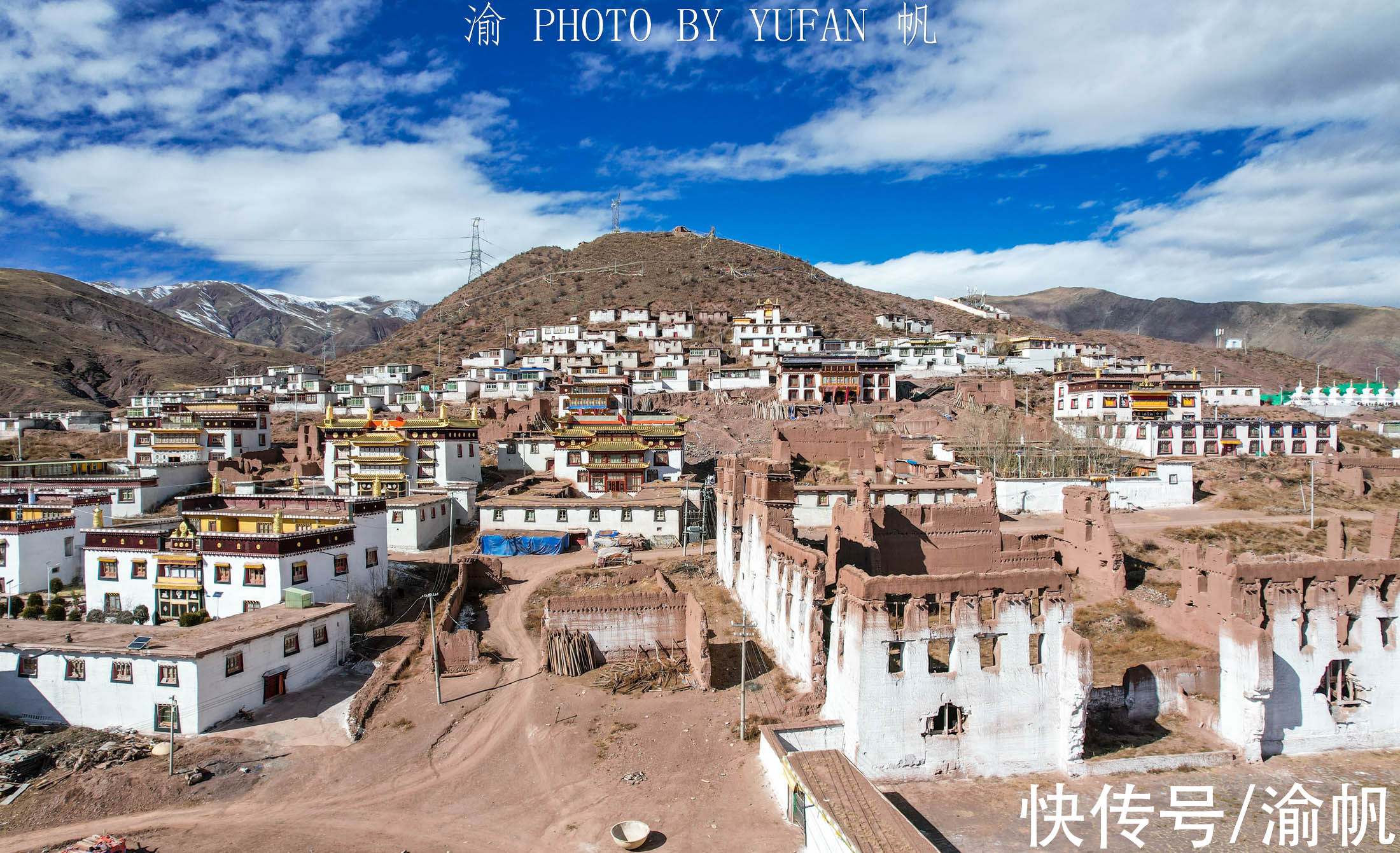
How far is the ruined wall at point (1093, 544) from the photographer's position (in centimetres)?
3069

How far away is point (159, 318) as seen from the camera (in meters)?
184

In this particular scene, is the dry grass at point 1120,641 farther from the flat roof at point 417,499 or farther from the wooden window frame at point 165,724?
the flat roof at point 417,499

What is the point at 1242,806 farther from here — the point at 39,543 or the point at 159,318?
the point at 159,318

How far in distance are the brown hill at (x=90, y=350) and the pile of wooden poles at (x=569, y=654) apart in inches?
3659

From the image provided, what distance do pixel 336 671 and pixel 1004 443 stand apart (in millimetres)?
46955

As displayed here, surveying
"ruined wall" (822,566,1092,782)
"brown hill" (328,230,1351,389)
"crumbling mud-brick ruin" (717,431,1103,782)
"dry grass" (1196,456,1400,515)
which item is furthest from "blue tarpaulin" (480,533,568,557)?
"brown hill" (328,230,1351,389)

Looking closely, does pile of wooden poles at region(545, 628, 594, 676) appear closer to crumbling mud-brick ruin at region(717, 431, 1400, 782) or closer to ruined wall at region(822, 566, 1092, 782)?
crumbling mud-brick ruin at region(717, 431, 1400, 782)

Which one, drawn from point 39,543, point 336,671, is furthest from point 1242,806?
point 39,543

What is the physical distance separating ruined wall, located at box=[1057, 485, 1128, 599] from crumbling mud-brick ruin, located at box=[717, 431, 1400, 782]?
5.37 meters

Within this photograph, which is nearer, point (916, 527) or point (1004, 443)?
point (916, 527)

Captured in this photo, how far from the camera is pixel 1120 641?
26.1 metres

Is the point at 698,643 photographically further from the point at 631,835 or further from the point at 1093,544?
the point at 1093,544

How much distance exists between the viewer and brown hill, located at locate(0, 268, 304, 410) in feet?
334

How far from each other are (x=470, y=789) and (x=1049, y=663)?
14.7m
